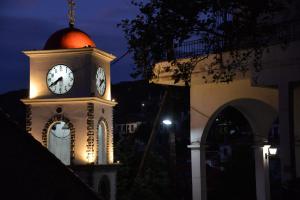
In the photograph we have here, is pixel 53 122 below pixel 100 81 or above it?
below

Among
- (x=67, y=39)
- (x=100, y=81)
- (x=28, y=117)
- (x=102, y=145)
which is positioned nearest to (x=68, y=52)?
(x=67, y=39)

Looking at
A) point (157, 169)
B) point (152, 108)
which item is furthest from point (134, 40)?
point (152, 108)

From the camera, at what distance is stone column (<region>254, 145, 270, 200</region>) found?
2094 centimetres

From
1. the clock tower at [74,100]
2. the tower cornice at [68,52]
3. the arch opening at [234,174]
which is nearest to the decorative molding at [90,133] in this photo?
the clock tower at [74,100]

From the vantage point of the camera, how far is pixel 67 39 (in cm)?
2536

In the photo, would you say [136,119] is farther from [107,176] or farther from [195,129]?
[195,129]

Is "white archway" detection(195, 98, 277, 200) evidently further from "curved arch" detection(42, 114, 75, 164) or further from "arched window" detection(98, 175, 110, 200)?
"curved arch" detection(42, 114, 75, 164)

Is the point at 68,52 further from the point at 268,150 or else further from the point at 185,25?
the point at 185,25

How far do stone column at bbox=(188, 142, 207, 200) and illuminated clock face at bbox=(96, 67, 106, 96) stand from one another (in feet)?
23.2

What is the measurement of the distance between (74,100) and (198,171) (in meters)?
7.14

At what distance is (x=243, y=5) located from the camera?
12.4 metres

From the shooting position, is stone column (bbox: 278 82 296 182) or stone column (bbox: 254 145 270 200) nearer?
stone column (bbox: 278 82 296 182)

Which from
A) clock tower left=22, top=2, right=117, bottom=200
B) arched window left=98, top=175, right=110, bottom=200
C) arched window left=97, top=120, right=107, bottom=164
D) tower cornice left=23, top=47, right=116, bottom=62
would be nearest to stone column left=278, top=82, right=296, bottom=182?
clock tower left=22, top=2, right=117, bottom=200

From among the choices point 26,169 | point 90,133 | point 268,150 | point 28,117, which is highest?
point 28,117
